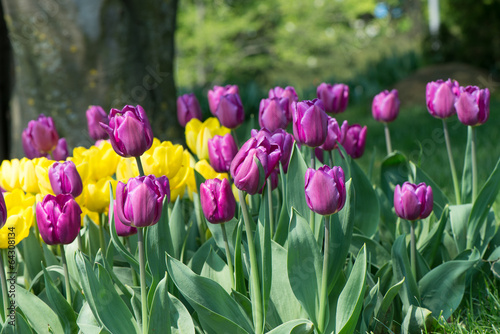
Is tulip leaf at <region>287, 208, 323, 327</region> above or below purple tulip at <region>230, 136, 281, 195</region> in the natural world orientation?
below

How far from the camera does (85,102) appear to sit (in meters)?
3.02

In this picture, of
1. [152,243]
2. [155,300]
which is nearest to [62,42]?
[152,243]

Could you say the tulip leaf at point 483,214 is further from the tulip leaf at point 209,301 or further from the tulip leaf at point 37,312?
the tulip leaf at point 37,312

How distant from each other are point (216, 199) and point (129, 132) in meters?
0.24

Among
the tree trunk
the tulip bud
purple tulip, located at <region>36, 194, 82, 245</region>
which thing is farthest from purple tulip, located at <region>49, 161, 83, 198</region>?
the tree trunk

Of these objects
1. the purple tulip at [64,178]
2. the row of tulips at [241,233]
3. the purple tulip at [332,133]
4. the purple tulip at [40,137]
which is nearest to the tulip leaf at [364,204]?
the row of tulips at [241,233]

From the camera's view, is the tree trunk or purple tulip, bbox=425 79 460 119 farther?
the tree trunk

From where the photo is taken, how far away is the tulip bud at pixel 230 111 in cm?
168

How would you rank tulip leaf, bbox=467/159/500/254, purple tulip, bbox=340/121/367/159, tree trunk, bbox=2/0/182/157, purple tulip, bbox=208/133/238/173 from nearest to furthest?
purple tulip, bbox=208/133/238/173 → tulip leaf, bbox=467/159/500/254 → purple tulip, bbox=340/121/367/159 → tree trunk, bbox=2/0/182/157

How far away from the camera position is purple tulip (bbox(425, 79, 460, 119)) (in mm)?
1684

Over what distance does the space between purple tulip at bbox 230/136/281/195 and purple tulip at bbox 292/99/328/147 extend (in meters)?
0.13

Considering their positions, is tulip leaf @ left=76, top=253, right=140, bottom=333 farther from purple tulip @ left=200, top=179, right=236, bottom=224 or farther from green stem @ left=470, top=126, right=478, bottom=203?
green stem @ left=470, top=126, right=478, bottom=203

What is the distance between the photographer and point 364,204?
171 cm

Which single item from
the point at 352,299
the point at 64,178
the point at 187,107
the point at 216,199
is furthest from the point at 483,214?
the point at 64,178
